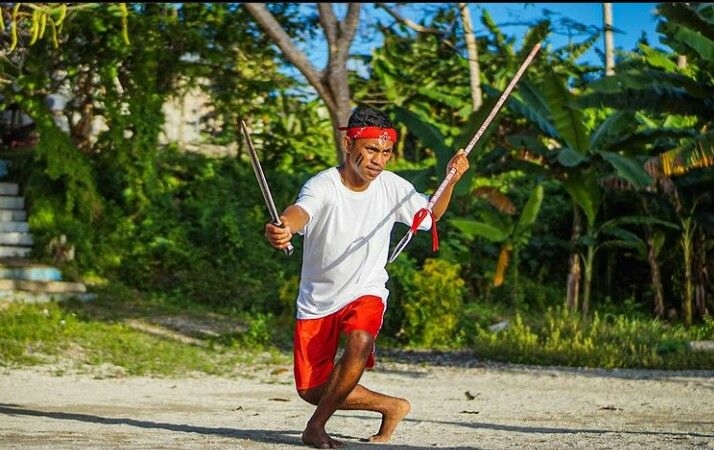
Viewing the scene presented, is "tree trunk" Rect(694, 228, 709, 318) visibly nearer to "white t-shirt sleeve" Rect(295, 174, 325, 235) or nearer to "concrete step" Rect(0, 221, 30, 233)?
"concrete step" Rect(0, 221, 30, 233)

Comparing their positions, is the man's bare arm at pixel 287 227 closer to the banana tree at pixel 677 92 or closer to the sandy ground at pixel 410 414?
the sandy ground at pixel 410 414

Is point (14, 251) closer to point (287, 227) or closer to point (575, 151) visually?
point (575, 151)

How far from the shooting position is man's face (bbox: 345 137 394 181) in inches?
249

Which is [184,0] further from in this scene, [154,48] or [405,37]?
[405,37]

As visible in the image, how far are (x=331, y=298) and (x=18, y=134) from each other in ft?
49.9

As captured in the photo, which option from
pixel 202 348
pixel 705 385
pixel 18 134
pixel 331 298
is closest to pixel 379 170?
pixel 331 298

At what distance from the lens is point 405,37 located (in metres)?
17.8

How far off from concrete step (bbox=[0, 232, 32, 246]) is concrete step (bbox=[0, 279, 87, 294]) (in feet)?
4.52

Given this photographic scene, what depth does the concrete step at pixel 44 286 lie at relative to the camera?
51.4ft

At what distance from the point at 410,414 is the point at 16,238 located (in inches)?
400

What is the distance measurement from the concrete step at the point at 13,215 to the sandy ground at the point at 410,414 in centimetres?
649

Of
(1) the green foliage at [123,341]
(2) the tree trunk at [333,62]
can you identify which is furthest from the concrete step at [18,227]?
(2) the tree trunk at [333,62]

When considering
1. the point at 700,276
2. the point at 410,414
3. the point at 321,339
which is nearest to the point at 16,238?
the point at 700,276

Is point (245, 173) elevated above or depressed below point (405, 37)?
below
